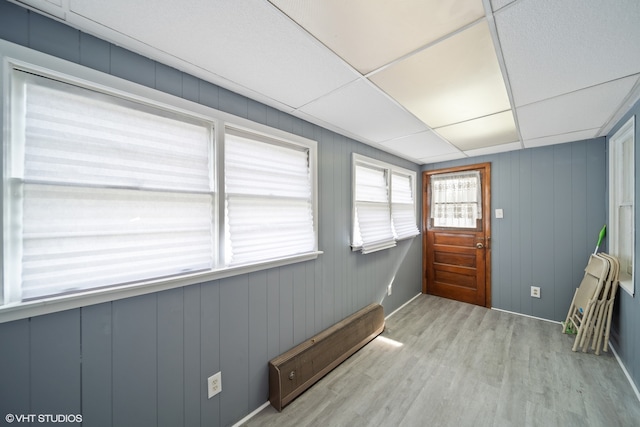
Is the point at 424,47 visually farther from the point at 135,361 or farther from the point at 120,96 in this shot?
the point at 135,361

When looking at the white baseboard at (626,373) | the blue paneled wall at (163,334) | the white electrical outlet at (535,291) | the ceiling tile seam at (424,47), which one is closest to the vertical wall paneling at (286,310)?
the blue paneled wall at (163,334)

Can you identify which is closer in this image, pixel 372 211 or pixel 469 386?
pixel 469 386

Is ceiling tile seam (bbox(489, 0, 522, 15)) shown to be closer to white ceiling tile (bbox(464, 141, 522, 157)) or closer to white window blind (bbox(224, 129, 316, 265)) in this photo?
white window blind (bbox(224, 129, 316, 265))

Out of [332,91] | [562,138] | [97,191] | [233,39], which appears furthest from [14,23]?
[562,138]

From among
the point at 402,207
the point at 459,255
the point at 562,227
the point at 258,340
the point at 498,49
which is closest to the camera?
the point at 498,49

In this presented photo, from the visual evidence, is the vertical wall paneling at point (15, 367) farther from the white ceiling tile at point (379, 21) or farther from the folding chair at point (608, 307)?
the folding chair at point (608, 307)

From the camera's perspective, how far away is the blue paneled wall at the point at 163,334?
3.32 ft

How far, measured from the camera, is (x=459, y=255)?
3.73 m

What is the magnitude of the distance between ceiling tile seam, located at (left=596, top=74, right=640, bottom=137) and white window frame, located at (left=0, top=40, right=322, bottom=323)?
8.33 feet

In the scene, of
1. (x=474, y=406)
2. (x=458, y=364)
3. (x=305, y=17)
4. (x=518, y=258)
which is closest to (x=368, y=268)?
(x=458, y=364)

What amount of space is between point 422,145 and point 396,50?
77.2 inches

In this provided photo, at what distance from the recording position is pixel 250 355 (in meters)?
1.72

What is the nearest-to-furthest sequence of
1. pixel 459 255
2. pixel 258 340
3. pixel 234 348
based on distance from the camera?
1. pixel 234 348
2. pixel 258 340
3. pixel 459 255

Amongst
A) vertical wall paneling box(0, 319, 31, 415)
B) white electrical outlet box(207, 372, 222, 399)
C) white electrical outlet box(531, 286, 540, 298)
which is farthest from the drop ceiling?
white electrical outlet box(531, 286, 540, 298)
